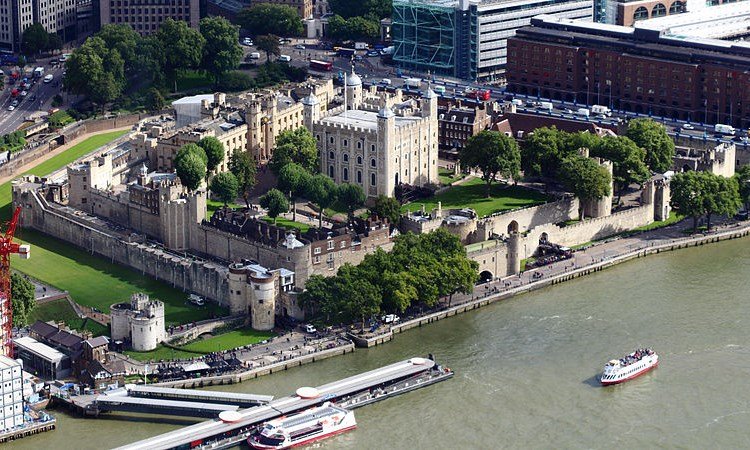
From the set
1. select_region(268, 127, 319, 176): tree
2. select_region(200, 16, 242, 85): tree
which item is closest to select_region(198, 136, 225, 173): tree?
select_region(268, 127, 319, 176): tree

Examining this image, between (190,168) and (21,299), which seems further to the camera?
(190,168)

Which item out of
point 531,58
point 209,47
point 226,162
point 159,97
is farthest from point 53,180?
point 531,58

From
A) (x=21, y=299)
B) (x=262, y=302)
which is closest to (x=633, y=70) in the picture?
(x=262, y=302)

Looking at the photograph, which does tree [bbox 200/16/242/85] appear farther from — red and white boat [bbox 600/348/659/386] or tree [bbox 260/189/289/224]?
red and white boat [bbox 600/348/659/386]

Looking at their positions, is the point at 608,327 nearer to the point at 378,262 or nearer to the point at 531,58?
Answer: the point at 378,262

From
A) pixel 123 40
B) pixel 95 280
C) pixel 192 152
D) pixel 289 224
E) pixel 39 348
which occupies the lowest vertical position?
pixel 95 280

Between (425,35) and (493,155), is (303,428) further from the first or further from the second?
(425,35)

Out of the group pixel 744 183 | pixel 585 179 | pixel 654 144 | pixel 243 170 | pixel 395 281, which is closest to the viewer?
pixel 395 281
